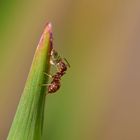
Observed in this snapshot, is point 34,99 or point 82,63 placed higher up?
point 82,63

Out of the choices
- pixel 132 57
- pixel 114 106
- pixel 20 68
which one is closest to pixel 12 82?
pixel 20 68

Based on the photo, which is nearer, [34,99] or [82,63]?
[34,99]

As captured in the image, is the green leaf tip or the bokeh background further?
the bokeh background

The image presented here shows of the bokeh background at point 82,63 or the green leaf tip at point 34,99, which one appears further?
the bokeh background at point 82,63

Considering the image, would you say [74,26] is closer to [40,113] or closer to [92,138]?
[92,138]
